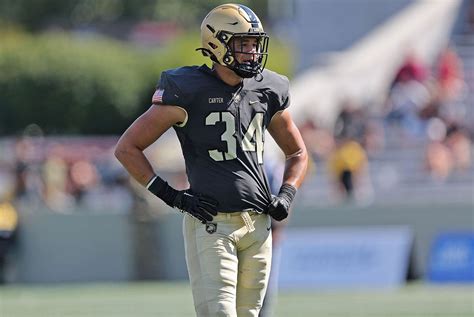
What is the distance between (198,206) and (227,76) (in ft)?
2.56

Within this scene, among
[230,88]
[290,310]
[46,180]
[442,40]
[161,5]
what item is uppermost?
[161,5]

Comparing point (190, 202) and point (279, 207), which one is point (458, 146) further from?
point (190, 202)

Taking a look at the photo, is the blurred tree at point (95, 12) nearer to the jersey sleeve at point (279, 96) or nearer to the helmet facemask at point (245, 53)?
the jersey sleeve at point (279, 96)

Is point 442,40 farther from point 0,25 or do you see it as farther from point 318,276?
point 0,25

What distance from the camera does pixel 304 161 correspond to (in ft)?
28.8

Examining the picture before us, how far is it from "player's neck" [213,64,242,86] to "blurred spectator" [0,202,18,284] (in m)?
12.9

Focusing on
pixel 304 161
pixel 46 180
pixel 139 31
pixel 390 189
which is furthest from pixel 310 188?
pixel 139 31

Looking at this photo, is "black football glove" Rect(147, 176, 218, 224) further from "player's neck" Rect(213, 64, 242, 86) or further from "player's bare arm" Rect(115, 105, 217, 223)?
"player's neck" Rect(213, 64, 242, 86)

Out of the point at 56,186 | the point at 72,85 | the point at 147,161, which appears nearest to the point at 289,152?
the point at 147,161

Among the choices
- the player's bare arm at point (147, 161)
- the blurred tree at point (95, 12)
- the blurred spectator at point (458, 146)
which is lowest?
the player's bare arm at point (147, 161)

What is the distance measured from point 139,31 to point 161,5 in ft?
17.2

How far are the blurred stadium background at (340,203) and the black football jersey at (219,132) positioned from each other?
3.85m

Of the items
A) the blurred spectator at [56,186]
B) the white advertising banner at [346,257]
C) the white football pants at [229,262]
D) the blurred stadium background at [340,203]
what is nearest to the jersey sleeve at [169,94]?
A: the white football pants at [229,262]

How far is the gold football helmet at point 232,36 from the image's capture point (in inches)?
323
